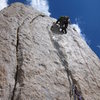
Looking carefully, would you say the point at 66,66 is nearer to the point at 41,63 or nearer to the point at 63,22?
the point at 41,63

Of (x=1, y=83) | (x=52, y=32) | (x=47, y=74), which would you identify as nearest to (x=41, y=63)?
(x=47, y=74)

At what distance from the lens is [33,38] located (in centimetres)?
1627

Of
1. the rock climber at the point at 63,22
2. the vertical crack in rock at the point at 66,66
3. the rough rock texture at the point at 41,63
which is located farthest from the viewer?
the rock climber at the point at 63,22

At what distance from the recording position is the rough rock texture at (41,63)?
1170 centimetres

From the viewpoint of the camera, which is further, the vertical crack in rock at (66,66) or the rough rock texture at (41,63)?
the vertical crack in rock at (66,66)

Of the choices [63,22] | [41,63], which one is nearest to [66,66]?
[41,63]

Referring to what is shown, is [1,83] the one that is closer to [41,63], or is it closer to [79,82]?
[41,63]

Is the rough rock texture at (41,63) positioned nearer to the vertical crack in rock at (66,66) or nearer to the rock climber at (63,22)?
the vertical crack in rock at (66,66)

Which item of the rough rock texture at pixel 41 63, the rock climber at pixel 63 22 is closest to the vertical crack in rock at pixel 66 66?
the rough rock texture at pixel 41 63

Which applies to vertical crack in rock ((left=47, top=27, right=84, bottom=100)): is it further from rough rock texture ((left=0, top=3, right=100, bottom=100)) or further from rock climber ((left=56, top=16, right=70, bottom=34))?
rock climber ((left=56, top=16, right=70, bottom=34))

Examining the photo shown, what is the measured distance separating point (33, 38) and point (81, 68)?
158 inches

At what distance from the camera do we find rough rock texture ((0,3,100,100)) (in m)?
11.7

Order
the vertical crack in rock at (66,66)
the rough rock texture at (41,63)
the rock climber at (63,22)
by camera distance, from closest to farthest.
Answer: the rough rock texture at (41,63)
the vertical crack in rock at (66,66)
the rock climber at (63,22)

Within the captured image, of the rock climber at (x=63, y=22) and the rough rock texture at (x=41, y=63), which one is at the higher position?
the rock climber at (x=63, y=22)
